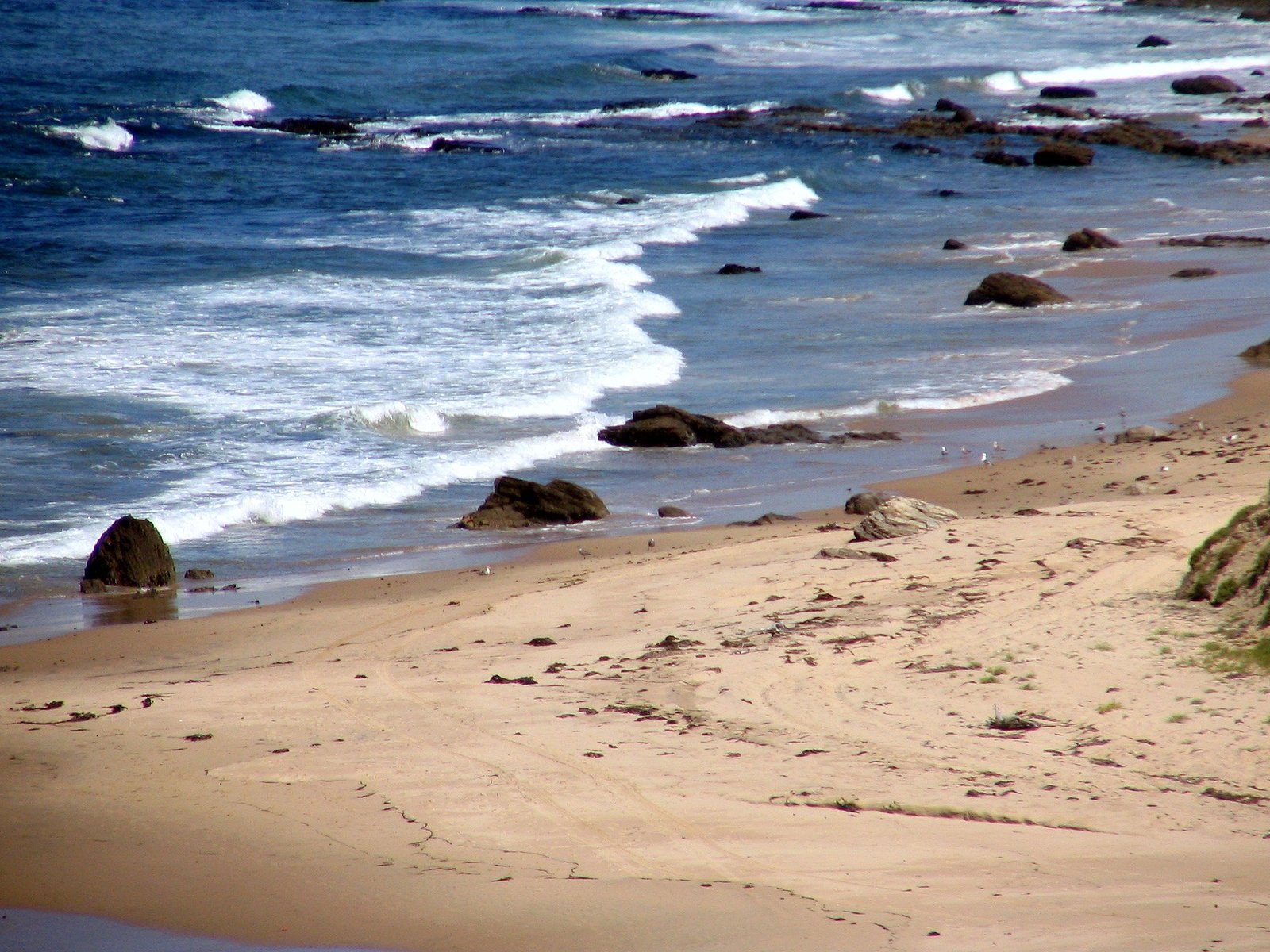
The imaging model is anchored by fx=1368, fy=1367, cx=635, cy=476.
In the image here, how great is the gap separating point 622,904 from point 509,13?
264ft

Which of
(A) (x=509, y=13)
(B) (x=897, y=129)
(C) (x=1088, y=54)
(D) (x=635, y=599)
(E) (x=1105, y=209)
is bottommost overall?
(D) (x=635, y=599)

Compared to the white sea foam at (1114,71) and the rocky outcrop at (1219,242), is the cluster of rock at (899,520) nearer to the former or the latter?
the rocky outcrop at (1219,242)

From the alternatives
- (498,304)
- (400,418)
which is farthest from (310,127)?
(400,418)

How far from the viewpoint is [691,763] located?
5.37m

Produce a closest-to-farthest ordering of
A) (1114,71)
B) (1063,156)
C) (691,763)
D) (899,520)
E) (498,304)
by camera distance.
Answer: (691,763) → (899,520) → (498,304) → (1063,156) → (1114,71)

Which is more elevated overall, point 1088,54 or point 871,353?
point 1088,54

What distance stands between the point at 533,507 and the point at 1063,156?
28.2m

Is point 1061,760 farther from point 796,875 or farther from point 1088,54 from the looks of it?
point 1088,54

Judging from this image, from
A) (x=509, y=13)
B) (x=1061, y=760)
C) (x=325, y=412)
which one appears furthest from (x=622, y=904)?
(x=509, y=13)

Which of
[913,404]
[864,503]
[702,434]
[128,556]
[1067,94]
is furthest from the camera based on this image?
[1067,94]

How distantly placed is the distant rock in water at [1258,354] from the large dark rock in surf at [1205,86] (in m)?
40.1

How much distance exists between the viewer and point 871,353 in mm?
16094

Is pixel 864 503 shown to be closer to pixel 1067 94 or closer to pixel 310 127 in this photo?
pixel 310 127

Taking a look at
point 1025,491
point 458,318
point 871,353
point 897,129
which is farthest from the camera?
point 897,129
